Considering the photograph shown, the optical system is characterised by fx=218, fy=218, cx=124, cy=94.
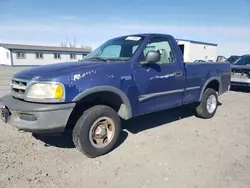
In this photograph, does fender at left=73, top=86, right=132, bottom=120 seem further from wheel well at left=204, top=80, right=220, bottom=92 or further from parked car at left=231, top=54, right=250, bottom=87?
parked car at left=231, top=54, right=250, bottom=87

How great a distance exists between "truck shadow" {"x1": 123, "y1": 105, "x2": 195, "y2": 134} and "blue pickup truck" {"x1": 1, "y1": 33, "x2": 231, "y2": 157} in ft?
2.78

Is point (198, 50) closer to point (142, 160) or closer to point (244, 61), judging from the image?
point (244, 61)

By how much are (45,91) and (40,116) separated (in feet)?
1.19

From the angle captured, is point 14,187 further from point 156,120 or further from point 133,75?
point 156,120

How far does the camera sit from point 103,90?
3451 millimetres

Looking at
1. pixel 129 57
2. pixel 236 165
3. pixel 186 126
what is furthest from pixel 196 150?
pixel 129 57

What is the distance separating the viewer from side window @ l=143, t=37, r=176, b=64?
456 cm

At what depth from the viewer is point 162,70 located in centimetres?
436

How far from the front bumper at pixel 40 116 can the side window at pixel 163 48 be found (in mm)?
2244

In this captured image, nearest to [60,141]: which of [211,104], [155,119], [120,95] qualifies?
[120,95]

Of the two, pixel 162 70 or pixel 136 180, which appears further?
pixel 162 70

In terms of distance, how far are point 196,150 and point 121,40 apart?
2.68 meters

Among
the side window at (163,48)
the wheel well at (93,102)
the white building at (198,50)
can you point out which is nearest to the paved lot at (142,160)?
the wheel well at (93,102)

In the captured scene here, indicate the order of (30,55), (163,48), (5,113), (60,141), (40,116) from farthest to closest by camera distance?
(30,55) < (163,48) < (60,141) < (5,113) < (40,116)
